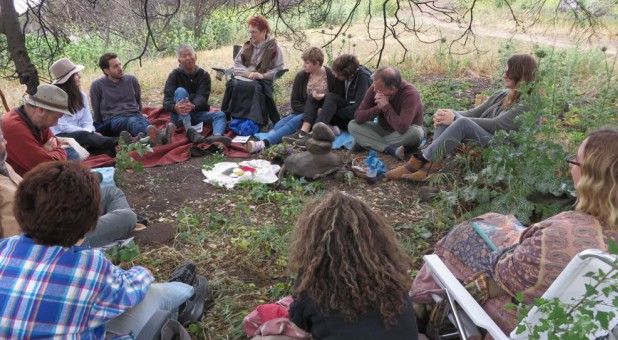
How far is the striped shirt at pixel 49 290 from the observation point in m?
1.74

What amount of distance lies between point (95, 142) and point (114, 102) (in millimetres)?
655

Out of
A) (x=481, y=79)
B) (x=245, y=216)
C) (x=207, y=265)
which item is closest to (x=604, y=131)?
(x=207, y=265)

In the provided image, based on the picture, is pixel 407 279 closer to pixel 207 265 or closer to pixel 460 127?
pixel 207 265

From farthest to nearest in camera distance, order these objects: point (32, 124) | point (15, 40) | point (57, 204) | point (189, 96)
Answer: point (189, 96)
point (32, 124)
point (15, 40)
point (57, 204)

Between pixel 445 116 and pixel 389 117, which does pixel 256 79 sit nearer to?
pixel 389 117

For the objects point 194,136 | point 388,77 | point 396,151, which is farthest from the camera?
point 194,136

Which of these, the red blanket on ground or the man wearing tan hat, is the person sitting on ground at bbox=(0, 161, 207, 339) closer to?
the man wearing tan hat

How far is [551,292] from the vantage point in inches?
63.6

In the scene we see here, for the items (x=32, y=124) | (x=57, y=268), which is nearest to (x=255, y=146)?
(x=32, y=124)

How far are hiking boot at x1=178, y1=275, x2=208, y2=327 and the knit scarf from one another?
12.6ft

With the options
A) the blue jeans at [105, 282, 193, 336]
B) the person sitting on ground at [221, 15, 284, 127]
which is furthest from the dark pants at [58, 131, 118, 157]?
the blue jeans at [105, 282, 193, 336]

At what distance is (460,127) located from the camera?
419 cm

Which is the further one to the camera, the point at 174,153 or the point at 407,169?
the point at 174,153

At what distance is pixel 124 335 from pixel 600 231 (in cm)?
184
